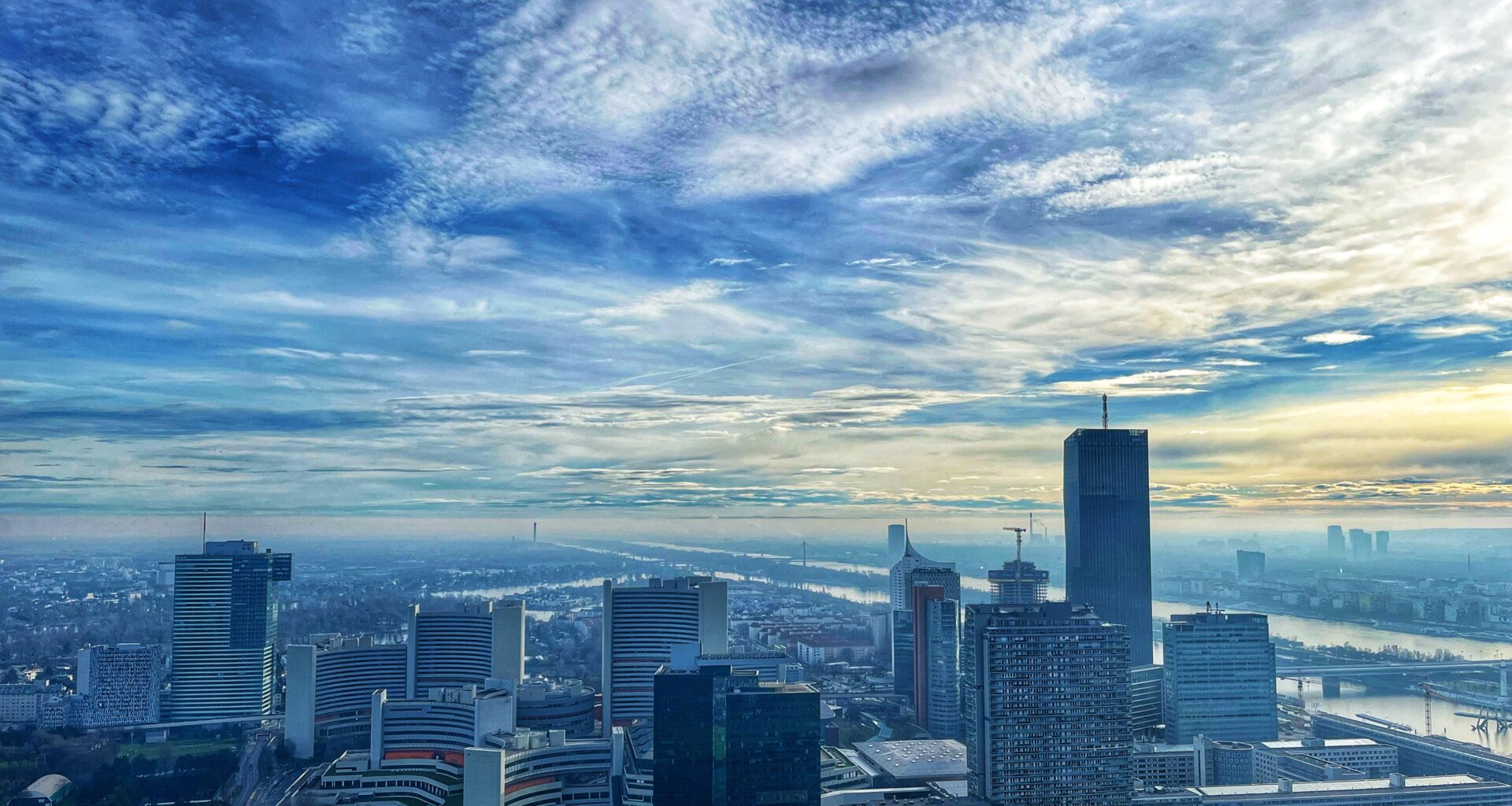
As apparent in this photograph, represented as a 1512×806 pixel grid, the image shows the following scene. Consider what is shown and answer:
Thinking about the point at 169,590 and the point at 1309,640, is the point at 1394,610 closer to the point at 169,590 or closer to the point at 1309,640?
the point at 1309,640

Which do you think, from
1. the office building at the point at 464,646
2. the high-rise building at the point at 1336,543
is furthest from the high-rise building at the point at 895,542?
the office building at the point at 464,646

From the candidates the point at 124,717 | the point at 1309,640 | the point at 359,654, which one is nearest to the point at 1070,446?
the point at 1309,640

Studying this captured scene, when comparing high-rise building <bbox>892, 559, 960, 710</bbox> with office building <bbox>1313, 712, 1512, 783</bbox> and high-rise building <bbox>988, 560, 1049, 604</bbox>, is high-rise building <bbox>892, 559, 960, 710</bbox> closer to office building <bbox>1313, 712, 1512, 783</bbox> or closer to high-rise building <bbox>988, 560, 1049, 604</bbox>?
high-rise building <bbox>988, 560, 1049, 604</bbox>

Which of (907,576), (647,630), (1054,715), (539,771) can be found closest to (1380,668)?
(907,576)

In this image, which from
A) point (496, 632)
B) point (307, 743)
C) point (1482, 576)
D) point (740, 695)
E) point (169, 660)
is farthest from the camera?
point (1482, 576)

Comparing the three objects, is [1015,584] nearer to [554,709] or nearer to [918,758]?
[918,758]
